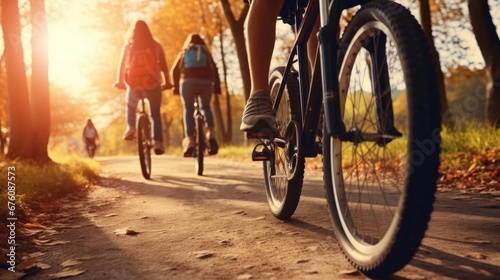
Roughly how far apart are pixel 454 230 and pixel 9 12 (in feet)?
26.9

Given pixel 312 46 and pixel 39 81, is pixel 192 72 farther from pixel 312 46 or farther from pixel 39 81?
pixel 312 46

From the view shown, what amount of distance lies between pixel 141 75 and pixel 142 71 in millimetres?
63

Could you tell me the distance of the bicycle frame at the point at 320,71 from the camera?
203cm

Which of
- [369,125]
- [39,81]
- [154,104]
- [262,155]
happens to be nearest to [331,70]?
[369,125]

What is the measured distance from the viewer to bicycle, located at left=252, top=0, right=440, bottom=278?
4.80ft

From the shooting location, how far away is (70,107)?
124 feet

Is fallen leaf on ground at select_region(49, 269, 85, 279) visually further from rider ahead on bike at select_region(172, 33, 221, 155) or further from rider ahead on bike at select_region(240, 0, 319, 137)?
rider ahead on bike at select_region(172, 33, 221, 155)

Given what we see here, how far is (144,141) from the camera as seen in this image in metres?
→ 7.31

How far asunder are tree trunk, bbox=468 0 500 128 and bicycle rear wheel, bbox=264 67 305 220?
5.82 metres

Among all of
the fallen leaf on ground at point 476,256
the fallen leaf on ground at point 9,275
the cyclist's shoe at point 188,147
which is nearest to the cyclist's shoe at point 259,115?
the fallen leaf on ground at point 476,256

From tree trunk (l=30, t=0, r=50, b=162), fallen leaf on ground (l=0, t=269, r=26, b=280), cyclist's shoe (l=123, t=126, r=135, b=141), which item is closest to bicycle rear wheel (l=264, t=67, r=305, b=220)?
fallen leaf on ground (l=0, t=269, r=26, b=280)

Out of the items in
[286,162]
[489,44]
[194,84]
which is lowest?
[286,162]

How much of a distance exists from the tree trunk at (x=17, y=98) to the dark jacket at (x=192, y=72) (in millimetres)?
2993

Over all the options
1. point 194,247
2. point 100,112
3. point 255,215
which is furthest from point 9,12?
point 100,112
